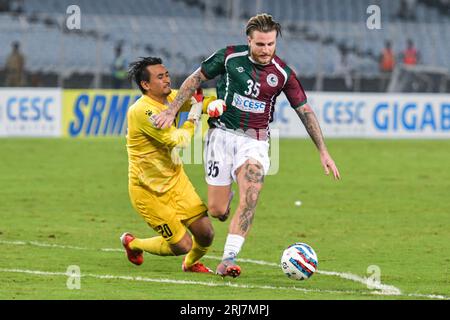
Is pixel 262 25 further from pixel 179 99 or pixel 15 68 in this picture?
pixel 15 68

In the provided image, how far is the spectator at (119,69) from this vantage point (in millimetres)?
30469

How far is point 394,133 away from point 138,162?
20.2m

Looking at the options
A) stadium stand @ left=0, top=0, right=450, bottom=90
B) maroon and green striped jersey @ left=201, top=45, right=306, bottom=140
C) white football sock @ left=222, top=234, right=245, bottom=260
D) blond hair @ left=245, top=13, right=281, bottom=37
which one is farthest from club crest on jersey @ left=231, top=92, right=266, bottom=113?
stadium stand @ left=0, top=0, right=450, bottom=90

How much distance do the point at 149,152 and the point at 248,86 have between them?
1.13 metres

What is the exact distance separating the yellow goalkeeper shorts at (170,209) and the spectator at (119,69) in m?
19.2

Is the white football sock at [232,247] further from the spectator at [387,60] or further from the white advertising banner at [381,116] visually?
the spectator at [387,60]

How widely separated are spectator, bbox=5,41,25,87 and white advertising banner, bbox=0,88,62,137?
1.49 meters

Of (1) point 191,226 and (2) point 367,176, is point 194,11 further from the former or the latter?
(1) point 191,226

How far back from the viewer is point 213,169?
10531mm

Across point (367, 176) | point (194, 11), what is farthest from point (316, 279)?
point (194, 11)

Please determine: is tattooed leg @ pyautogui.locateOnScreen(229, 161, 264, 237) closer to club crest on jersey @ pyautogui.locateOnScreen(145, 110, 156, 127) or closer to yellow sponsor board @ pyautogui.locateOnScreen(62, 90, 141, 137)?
club crest on jersey @ pyautogui.locateOnScreen(145, 110, 156, 127)

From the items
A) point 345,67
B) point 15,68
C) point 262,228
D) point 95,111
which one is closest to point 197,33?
point 345,67

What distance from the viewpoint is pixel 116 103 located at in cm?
2936

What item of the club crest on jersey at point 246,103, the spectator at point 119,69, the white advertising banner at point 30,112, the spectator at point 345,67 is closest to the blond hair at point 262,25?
the club crest on jersey at point 246,103
